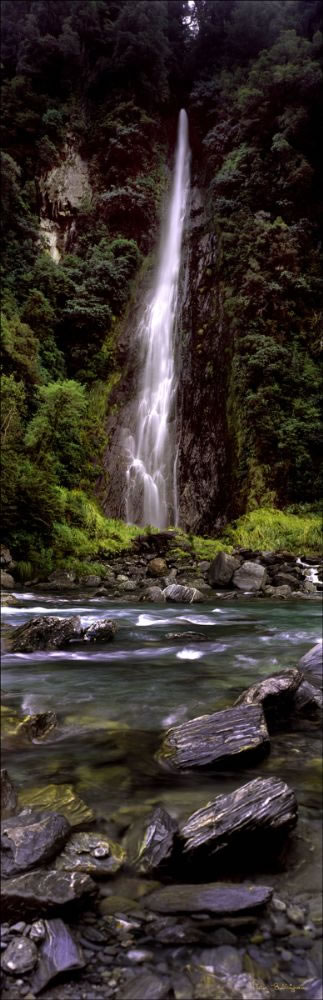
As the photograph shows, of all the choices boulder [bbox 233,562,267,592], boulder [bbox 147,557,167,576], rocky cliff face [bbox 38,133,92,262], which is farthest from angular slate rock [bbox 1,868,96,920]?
rocky cliff face [bbox 38,133,92,262]

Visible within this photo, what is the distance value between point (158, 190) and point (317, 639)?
21.4 metres

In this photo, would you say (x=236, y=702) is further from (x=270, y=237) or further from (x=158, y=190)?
(x=158, y=190)

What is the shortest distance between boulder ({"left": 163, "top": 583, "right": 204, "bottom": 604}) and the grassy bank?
308 centimetres

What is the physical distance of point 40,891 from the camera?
1.61m

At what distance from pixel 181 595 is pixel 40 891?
7.13 meters

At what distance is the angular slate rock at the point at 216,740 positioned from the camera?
2.66 meters

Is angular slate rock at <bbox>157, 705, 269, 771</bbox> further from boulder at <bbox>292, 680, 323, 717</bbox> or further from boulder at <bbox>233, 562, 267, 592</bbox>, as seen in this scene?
boulder at <bbox>233, 562, 267, 592</bbox>

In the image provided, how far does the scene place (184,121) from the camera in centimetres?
2325

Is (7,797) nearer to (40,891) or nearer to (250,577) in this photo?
(40,891)

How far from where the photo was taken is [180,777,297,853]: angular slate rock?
1933 millimetres

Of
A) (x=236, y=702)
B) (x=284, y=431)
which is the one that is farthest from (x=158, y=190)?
(x=236, y=702)

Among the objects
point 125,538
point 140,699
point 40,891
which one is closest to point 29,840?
point 40,891

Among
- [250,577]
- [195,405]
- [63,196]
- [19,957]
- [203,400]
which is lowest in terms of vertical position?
[250,577]

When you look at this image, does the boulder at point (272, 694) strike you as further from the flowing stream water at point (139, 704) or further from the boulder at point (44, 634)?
the boulder at point (44, 634)
